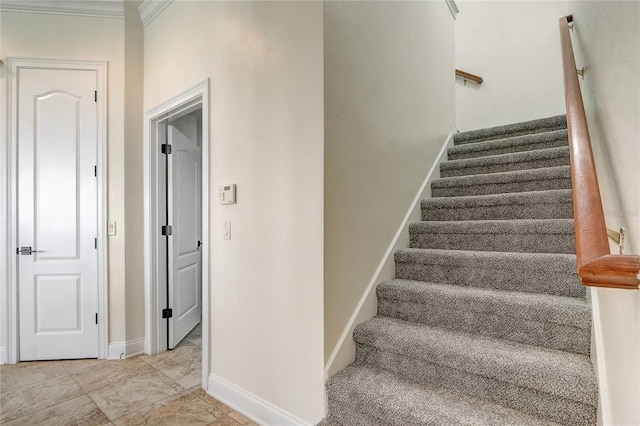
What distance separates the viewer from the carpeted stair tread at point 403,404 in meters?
1.30

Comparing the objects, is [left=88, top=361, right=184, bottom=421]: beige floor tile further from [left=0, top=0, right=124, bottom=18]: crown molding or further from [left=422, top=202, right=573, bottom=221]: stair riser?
[left=0, top=0, right=124, bottom=18]: crown molding

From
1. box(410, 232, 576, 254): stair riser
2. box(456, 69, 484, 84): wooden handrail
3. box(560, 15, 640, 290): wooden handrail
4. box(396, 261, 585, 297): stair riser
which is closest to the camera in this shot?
box(560, 15, 640, 290): wooden handrail

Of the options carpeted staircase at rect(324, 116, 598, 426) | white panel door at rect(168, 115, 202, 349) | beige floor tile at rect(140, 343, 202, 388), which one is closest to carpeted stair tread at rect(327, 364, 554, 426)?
carpeted staircase at rect(324, 116, 598, 426)

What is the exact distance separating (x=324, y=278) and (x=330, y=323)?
24cm

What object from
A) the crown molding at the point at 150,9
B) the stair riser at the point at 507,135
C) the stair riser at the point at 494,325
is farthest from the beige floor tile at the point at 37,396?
the stair riser at the point at 507,135

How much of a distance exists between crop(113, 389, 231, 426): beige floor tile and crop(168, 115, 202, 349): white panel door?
1.00 m

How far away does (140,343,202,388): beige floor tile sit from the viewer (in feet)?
8.10

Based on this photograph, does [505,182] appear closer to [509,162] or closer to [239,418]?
[509,162]

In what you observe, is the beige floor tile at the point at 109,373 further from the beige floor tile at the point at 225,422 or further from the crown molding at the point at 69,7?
the crown molding at the point at 69,7

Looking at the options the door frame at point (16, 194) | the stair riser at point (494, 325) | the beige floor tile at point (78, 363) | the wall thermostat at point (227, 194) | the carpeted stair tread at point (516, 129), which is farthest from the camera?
the carpeted stair tread at point (516, 129)

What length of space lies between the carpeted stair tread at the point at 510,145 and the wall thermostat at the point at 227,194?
7.47 feet

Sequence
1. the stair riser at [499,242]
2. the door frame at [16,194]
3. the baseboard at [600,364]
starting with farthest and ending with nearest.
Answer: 1. the door frame at [16,194]
2. the stair riser at [499,242]
3. the baseboard at [600,364]

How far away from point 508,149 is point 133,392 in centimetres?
356

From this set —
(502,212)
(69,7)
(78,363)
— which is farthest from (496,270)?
(69,7)
